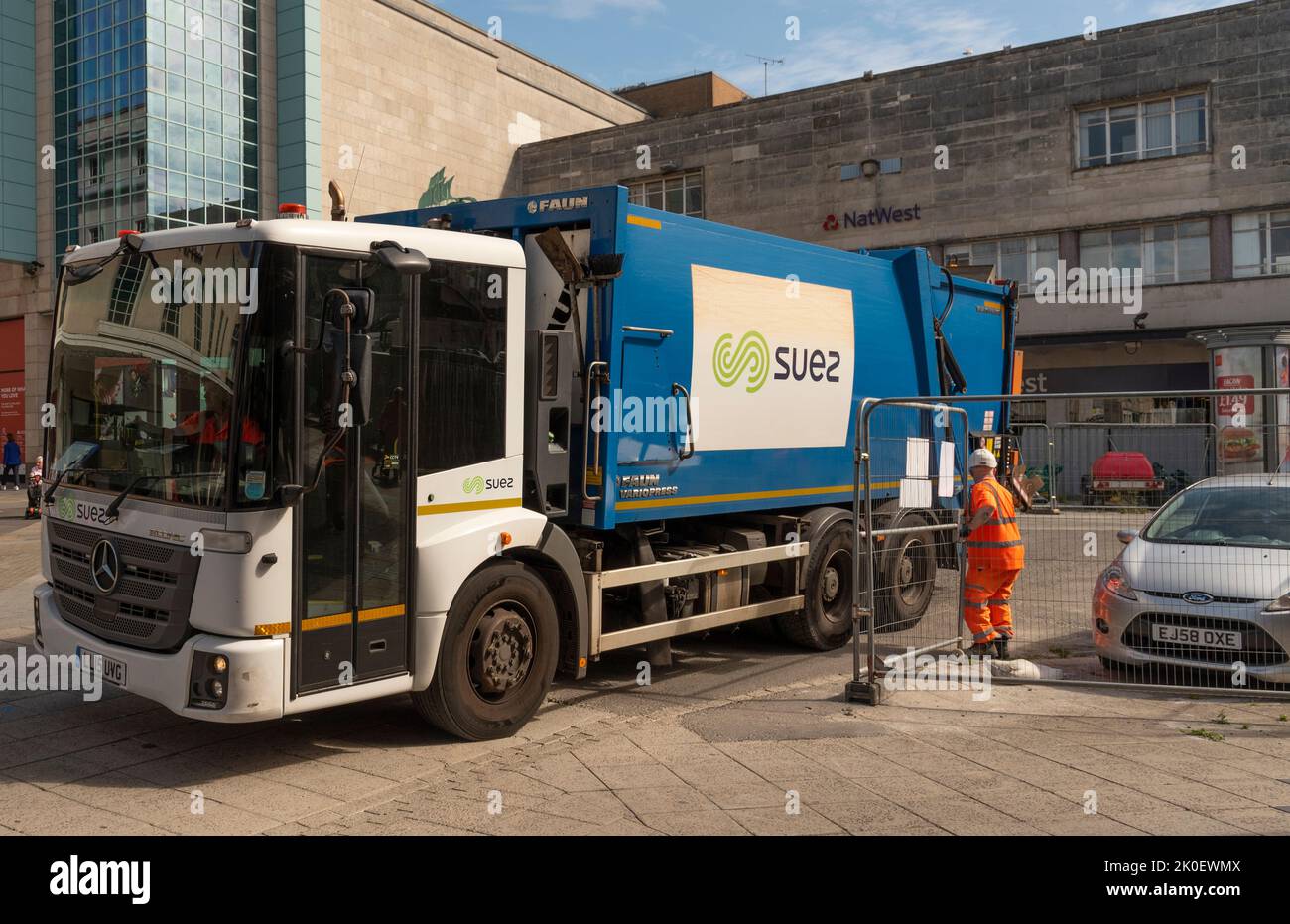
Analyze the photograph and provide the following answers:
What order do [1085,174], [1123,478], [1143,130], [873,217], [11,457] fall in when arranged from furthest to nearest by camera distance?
[873,217]
[11,457]
[1085,174]
[1143,130]
[1123,478]

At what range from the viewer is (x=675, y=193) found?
38938mm

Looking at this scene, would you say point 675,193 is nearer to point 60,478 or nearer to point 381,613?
point 60,478

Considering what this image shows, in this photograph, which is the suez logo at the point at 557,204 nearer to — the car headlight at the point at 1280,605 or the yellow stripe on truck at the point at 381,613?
the yellow stripe on truck at the point at 381,613

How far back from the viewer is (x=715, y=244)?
772 centimetres

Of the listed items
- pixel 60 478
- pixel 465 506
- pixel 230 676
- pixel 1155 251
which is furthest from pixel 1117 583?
pixel 1155 251

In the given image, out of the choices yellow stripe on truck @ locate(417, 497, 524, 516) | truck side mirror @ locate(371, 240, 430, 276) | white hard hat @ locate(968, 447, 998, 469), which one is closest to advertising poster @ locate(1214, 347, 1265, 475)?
white hard hat @ locate(968, 447, 998, 469)

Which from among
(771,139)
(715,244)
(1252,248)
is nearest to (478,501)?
(715,244)

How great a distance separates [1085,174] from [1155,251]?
115 inches

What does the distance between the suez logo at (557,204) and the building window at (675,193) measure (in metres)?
31.1

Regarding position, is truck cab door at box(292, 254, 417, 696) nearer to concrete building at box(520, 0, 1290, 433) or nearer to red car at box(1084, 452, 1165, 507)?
red car at box(1084, 452, 1165, 507)

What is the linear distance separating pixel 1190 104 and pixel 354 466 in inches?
1205

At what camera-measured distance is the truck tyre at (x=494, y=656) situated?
5867 mm

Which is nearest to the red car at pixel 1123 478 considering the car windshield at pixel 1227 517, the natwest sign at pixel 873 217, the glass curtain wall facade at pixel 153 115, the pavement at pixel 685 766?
the car windshield at pixel 1227 517
